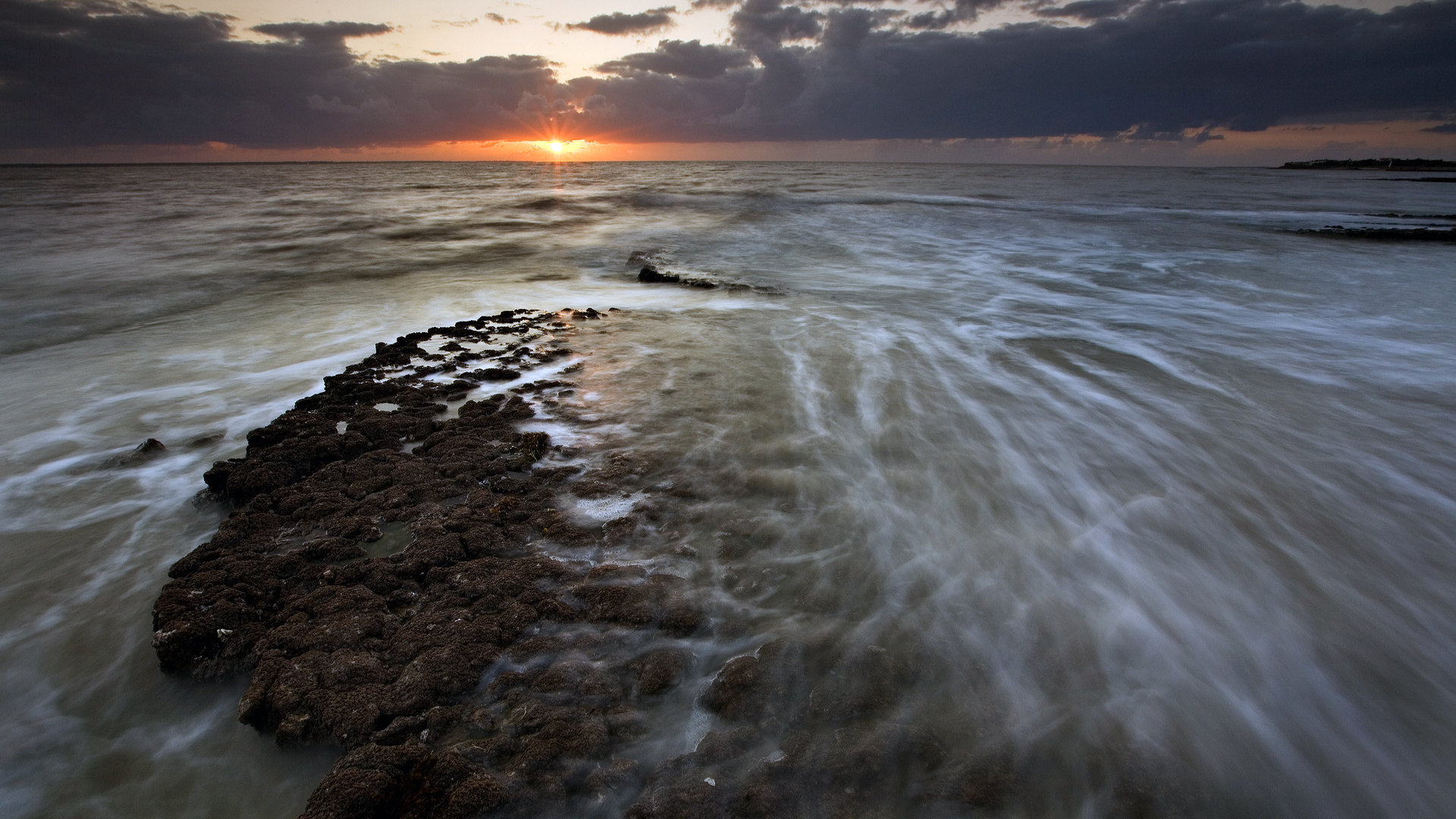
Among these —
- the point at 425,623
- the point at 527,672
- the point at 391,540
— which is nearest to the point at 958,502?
the point at 527,672

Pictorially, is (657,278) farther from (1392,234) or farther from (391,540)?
(1392,234)

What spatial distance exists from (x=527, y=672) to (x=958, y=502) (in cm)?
267

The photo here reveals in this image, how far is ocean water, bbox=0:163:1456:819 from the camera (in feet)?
7.45

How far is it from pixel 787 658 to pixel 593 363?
421 cm

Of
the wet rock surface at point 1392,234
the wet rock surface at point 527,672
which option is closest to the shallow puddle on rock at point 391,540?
the wet rock surface at point 527,672

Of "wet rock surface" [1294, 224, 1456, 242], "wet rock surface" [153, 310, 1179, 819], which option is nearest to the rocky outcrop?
"wet rock surface" [153, 310, 1179, 819]

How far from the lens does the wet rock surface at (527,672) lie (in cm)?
200

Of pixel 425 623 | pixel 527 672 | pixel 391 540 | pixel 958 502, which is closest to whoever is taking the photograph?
pixel 527 672

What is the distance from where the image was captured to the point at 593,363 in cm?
616

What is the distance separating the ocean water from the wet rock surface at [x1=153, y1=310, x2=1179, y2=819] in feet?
0.38

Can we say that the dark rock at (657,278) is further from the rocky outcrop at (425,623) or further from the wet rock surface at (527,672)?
the wet rock surface at (527,672)

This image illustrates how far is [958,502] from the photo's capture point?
12.6 ft

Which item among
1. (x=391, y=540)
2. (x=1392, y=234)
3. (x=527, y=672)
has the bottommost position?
(x=527, y=672)

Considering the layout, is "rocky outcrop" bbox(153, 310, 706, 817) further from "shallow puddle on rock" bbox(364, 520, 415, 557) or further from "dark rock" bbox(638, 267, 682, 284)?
"dark rock" bbox(638, 267, 682, 284)
